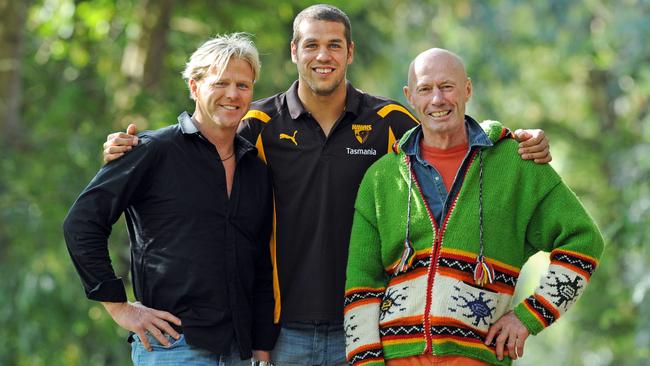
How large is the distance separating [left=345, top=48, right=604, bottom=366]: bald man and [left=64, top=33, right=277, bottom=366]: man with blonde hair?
482 millimetres

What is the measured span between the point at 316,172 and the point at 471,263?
945 mm

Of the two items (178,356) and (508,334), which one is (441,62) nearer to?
(508,334)

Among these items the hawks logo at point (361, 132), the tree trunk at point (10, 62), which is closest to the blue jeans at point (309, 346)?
the hawks logo at point (361, 132)

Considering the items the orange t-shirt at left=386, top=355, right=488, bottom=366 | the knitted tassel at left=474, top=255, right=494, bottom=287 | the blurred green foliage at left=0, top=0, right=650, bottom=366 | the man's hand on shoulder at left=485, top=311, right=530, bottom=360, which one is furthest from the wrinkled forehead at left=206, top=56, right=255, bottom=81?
the blurred green foliage at left=0, top=0, right=650, bottom=366

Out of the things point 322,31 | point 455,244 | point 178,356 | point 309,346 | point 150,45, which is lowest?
point 309,346

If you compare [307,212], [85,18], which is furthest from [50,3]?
[307,212]

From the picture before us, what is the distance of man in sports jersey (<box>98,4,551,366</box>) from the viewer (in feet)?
17.1

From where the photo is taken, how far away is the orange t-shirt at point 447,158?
4828mm

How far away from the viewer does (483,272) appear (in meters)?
4.62

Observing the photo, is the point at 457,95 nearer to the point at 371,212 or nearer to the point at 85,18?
the point at 371,212

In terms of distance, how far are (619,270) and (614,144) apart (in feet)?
6.21

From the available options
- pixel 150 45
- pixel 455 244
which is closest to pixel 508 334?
pixel 455 244

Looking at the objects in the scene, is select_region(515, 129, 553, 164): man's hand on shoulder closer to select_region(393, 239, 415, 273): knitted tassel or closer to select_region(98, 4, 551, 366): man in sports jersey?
select_region(393, 239, 415, 273): knitted tassel

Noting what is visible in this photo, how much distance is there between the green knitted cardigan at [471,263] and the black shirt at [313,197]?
0.37m
